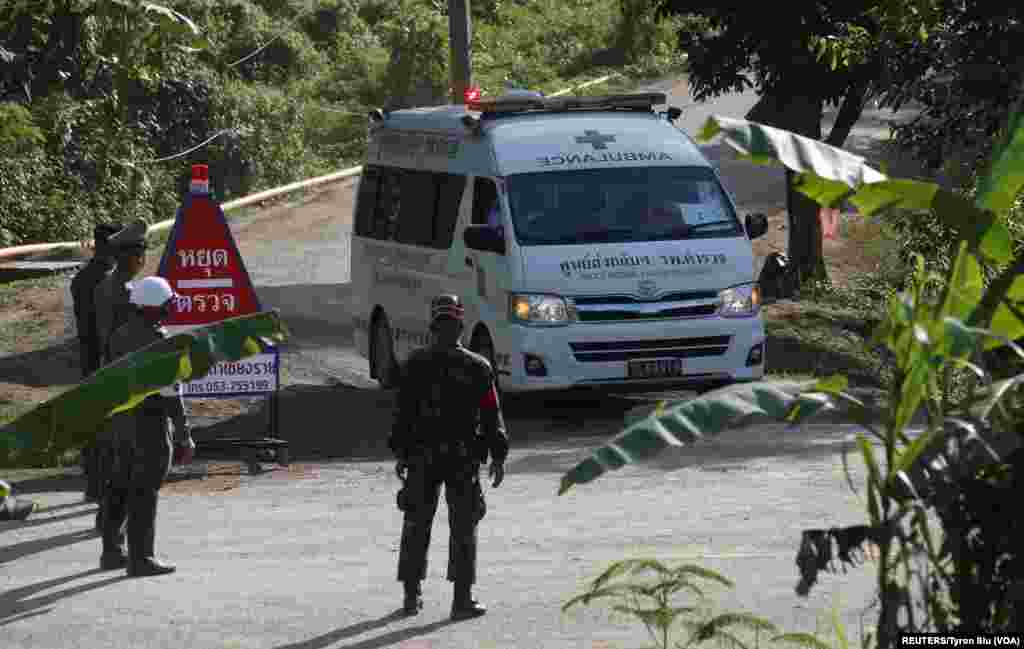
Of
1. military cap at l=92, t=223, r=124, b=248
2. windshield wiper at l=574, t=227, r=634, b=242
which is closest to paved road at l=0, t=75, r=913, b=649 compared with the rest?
windshield wiper at l=574, t=227, r=634, b=242

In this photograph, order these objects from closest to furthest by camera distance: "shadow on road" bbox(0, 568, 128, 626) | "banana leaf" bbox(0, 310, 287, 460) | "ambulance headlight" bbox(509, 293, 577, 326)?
"banana leaf" bbox(0, 310, 287, 460) → "shadow on road" bbox(0, 568, 128, 626) → "ambulance headlight" bbox(509, 293, 577, 326)

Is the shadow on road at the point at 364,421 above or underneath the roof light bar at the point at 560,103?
underneath

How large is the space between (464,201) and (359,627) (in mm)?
7224

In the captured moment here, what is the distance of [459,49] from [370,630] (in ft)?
50.0

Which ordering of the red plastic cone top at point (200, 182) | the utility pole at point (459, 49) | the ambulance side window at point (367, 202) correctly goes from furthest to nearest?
the utility pole at point (459, 49) → the ambulance side window at point (367, 202) → the red plastic cone top at point (200, 182)

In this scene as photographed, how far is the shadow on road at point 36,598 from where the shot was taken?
31.6 feet

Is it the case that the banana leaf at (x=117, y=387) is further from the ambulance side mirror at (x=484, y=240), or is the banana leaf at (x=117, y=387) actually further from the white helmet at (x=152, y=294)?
the ambulance side mirror at (x=484, y=240)

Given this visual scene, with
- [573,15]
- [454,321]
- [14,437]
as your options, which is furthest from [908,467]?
[573,15]

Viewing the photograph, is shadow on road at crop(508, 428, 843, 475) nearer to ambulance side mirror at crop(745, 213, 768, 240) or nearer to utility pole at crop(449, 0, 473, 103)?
ambulance side mirror at crop(745, 213, 768, 240)

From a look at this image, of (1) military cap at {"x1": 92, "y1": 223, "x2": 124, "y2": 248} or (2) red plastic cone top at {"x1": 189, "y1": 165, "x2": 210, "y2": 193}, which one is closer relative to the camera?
(1) military cap at {"x1": 92, "y1": 223, "x2": 124, "y2": 248}

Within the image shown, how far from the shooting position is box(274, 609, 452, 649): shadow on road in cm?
875

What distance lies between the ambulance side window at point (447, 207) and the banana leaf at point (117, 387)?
31.1ft

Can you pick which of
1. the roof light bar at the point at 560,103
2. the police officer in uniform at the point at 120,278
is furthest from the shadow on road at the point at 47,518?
the roof light bar at the point at 560,103

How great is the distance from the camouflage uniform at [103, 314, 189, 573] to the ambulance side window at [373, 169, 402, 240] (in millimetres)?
7129
